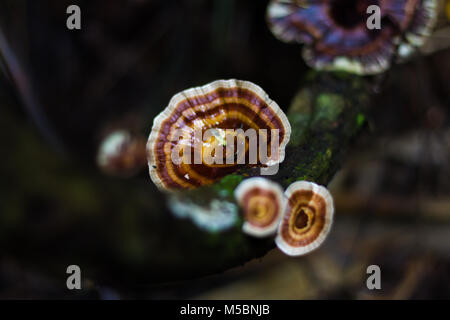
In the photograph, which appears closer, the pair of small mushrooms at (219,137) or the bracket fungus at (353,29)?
the pair of small mushrooms at (219,137)

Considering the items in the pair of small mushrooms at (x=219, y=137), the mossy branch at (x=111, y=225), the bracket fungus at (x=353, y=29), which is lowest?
the mossy branch at (x=111, y=225)

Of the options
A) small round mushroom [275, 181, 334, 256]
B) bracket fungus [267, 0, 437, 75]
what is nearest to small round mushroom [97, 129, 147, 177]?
bracket fungus [267, 0, 437, 75]

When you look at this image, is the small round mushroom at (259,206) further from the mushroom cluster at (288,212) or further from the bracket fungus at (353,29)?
the bracket fungus at (353,29)

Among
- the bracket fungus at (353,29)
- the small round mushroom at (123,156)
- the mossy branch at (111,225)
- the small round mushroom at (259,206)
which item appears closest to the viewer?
the mossy branch at (111,225)

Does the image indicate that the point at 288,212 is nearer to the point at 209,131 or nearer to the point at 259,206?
the point at 259,206

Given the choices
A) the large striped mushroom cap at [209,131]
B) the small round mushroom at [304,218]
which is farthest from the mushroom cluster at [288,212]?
the large striped mushroom cap at [209,131]

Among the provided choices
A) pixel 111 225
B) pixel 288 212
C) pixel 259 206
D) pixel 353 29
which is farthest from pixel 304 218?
pixel 353 29
